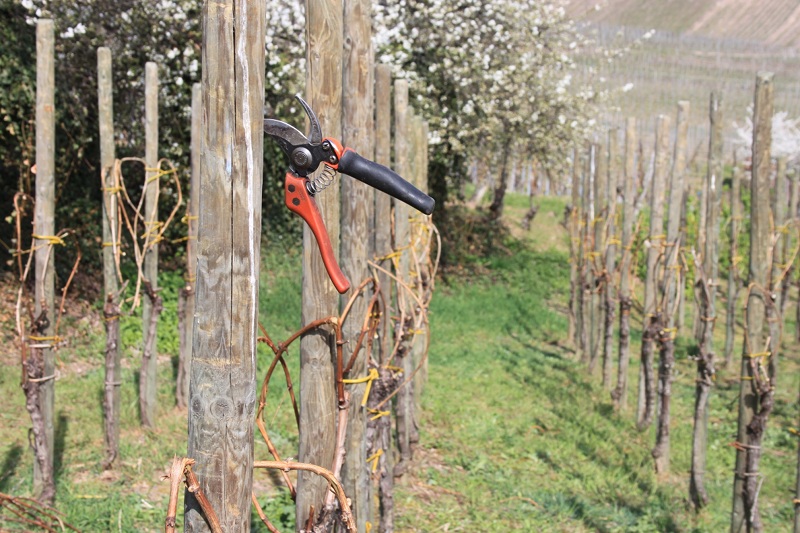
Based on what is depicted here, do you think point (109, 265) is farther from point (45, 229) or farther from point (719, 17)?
point (719, 17)

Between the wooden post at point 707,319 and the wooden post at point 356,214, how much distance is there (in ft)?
10.6

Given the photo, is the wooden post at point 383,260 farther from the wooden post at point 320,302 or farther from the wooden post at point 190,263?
the wooden post at point 190,263

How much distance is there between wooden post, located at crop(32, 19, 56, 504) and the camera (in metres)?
4.74

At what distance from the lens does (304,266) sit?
10.3ft

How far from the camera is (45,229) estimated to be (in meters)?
4.79

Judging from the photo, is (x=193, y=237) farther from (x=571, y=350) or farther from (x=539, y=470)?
(x=571, y=350)

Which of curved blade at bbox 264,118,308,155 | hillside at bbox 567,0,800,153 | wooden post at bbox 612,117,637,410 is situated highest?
hillside at bbox 567,0,800,153

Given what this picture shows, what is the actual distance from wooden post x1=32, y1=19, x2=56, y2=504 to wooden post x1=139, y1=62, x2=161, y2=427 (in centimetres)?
123

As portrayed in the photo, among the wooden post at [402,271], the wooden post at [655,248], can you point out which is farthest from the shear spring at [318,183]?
the wooden post at [655,248]

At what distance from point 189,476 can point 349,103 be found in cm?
202

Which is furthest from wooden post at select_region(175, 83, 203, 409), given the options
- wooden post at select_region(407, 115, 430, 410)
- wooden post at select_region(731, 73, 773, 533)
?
wooden post at select_region(731, 73, 773, 533)

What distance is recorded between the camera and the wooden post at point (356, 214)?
359 centimetres

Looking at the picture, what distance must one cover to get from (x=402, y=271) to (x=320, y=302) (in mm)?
3095

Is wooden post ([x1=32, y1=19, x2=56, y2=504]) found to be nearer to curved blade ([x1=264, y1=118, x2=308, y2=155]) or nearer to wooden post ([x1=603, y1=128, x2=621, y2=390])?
curved blade ([x1=264, y1=118, x2=308, y2=155])
